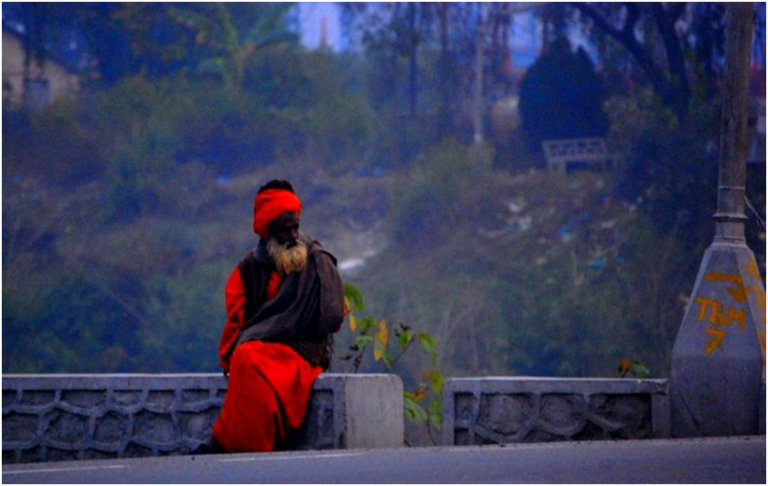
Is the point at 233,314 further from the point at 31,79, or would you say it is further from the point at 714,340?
the point at 31,79

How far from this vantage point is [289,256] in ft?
25.7

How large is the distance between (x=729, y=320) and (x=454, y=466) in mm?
2787

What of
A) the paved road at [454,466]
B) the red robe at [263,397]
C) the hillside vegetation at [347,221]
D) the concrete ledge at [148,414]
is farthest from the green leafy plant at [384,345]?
the hillside vegetation at [347,221]

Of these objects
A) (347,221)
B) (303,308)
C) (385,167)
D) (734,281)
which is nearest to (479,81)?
(385,167)

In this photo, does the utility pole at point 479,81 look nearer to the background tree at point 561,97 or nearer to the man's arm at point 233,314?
the background tree at point 561,97

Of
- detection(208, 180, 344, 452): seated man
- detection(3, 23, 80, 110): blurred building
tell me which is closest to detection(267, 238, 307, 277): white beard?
detection(208, 180, 344, 452): seated man

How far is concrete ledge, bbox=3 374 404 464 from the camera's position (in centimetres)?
773

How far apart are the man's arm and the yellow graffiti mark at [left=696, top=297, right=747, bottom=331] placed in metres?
2.86

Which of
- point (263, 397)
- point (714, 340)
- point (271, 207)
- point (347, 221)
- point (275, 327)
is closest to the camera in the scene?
point (263, 397)

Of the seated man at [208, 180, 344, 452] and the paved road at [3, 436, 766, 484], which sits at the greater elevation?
Answer: the seated man at [208, 180, 344, 452]

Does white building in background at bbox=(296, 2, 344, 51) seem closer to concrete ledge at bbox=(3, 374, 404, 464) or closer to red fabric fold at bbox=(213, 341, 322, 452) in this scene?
concrete ledge at bbox=(3, 374, 404, 464)

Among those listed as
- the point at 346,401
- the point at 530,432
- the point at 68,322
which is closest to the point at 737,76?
the point at 530,432

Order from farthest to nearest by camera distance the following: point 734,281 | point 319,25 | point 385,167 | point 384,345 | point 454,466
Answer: point 319,25, point 385,167, point 384,345, point 734,281, point 454,466

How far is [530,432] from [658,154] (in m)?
36.2
